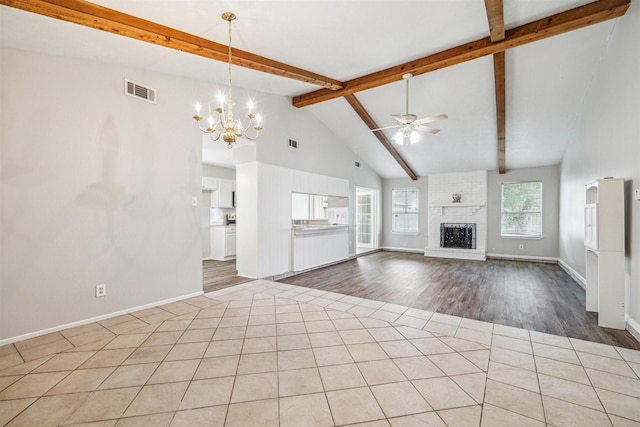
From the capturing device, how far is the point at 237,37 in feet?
10.6

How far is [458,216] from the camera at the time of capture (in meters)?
8.16

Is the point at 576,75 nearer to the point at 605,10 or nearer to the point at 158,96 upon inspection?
the point at 605,10

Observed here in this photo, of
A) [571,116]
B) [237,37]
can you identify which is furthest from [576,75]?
[237,37]

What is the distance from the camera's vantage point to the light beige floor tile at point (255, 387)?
1905mm

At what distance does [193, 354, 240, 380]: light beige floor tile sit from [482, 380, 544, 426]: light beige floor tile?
1633 millimetres

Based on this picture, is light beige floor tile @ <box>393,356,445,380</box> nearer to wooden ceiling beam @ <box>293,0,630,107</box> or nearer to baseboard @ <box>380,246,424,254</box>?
wooden ceiling beam @ <box>293,0,630,107</box>

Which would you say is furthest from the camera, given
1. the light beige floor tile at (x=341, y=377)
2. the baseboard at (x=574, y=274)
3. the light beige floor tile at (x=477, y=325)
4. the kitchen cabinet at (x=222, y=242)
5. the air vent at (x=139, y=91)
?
the kitchen cabinet at (x=222, y=242)

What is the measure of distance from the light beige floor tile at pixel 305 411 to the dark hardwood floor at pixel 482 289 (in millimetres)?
2267

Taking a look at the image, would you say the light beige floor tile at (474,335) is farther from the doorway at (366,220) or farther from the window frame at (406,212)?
the window frame at (406,212)

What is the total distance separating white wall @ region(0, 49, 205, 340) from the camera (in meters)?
2.67

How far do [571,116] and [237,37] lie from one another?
5.83 metres

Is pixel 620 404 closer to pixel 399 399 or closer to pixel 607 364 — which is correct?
pixel 607 364

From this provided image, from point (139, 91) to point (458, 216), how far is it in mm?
7878

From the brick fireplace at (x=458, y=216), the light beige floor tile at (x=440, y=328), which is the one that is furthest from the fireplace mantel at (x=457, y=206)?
the light beige floor tile at (x=440, y=328)
